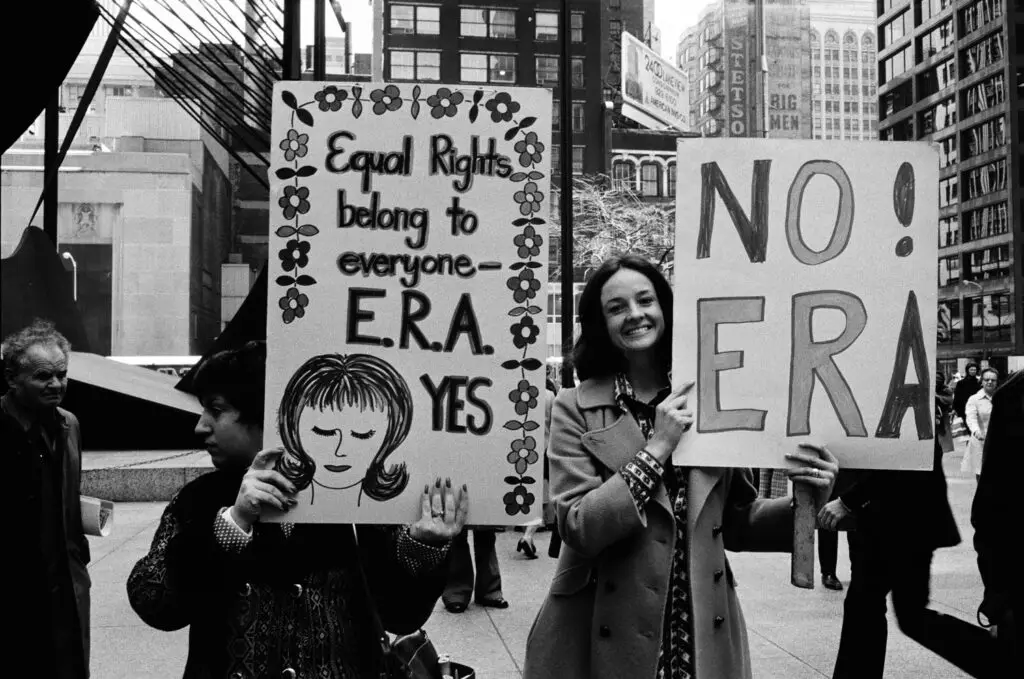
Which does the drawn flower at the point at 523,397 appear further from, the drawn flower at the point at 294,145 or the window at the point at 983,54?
Answer: the window at the point at 983,54

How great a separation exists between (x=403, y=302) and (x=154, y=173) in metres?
28.8

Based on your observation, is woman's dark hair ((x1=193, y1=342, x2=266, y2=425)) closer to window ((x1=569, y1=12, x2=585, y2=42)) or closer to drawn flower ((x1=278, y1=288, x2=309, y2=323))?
drawn flower ((x1=278, y1=288, x2=309, y2=323))

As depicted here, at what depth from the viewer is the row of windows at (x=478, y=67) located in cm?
7156

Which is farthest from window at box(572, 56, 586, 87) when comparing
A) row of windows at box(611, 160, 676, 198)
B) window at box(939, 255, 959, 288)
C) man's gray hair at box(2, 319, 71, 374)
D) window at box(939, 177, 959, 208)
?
man's gray hair at box(2, 319, 71, 374)

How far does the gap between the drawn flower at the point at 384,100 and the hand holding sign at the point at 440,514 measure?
882 mm

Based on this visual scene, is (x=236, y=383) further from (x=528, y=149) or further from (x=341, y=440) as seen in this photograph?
(x=528, y=149)

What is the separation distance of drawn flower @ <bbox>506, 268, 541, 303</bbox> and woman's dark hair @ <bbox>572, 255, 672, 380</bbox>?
0.41m

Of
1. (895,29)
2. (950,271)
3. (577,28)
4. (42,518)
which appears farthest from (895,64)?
(42,518)

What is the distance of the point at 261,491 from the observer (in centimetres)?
236

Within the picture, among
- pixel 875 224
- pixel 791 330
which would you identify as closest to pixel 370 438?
pixel 791 330

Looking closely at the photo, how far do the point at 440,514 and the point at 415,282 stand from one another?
1.80 feet

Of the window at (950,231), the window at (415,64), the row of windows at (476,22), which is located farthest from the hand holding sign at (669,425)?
the window at (950,231)

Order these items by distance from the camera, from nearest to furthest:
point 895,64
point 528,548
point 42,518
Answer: point 42,518 → point 528,548 → point 895,64

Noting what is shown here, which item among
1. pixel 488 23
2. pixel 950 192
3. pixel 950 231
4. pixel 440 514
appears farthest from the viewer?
pixel 950 192
